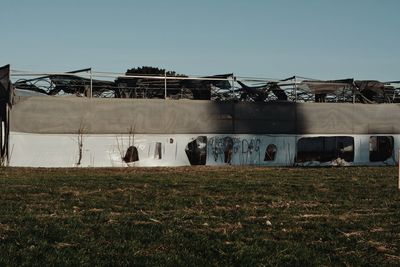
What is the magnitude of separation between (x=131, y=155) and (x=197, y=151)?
326cm

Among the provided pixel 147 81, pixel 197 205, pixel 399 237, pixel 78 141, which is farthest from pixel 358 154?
pixel 399 237

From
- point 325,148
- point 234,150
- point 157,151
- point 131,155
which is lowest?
point 131,155

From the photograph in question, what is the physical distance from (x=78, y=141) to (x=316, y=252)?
2192 centimetres

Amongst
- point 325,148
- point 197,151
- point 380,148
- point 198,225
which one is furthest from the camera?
point 380,148

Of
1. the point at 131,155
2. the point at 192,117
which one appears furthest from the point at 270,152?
the point at 131,155

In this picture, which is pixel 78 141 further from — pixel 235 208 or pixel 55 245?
pixel 55 245

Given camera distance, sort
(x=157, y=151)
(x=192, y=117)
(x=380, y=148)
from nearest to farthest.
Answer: (x=157, y=151) < (x=192, y=117) < (x=380, y=148)

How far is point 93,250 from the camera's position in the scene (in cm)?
761

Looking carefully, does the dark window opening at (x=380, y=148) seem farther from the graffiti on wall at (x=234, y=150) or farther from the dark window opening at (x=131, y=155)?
the dark window opening at (x=131, y=155)

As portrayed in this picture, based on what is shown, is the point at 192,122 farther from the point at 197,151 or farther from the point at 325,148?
the point at 325,148

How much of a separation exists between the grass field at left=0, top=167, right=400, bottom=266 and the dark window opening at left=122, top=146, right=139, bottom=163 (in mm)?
13097

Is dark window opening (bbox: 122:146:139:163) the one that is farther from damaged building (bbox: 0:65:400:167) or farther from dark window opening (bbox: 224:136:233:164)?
dark window opening (bbox: 224:136:233:164)

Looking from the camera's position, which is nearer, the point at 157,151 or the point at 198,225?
the point at 198,225

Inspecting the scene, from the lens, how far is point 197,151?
30.5 m
